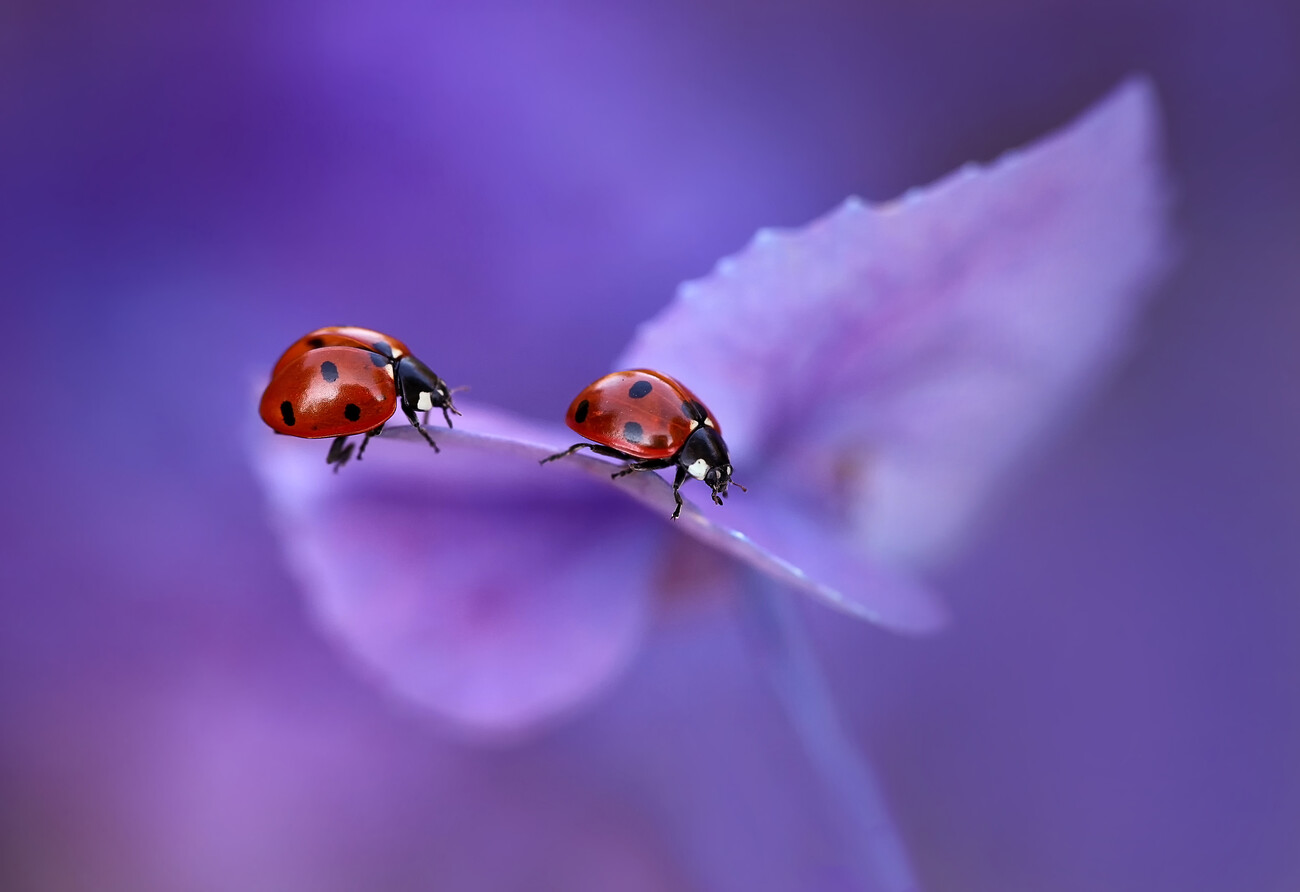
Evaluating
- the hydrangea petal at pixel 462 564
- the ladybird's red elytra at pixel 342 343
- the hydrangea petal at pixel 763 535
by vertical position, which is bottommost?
the hydrangea petal at pixel 763 535

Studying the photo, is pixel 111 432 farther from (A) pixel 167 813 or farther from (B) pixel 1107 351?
(B) pixel 1107 351

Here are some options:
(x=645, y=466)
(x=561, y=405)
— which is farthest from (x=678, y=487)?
(x=561, y=405)

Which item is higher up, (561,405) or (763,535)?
(561,405)

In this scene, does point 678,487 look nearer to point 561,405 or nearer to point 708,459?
point 708,459

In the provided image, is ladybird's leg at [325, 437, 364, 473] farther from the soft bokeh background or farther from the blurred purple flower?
the soft bokeh background

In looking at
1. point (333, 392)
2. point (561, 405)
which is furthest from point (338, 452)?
point (561, 405)


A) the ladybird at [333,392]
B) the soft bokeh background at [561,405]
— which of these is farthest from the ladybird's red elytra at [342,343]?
the soft bokeh background at [561,405]

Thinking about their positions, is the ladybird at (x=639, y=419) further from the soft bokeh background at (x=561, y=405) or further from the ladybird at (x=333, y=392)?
the soft bokeh background at (x=561, y=405)

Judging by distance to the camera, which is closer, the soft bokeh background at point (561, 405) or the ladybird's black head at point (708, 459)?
the ladybird's black head at point (708, 459)

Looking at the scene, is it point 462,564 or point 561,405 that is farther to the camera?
point 561,405
